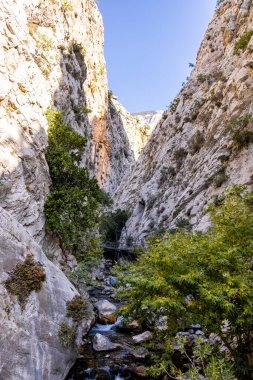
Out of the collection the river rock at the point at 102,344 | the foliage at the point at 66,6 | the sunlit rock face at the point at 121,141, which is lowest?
the river rock at the point at 102,344

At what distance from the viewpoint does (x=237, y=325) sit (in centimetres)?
670

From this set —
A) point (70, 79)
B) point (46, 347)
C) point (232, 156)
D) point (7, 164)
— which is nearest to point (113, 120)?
point (70, 79)

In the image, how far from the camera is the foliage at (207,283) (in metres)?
6.25

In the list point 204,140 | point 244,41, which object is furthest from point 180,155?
point 244,41

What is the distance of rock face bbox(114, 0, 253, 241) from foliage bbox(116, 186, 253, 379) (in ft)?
37.2

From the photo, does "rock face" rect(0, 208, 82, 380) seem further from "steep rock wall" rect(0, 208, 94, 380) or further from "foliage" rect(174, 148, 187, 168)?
"foliage" rect(174, 148, 187, 168)

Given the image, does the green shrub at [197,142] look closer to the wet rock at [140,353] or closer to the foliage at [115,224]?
the foliage at [115,224]

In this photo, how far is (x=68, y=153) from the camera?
2136 cm

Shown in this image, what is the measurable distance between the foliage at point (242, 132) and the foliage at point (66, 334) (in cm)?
1893

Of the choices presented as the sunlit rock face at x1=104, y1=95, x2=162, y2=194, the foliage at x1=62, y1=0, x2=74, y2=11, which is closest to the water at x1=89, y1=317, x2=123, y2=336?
the foliage at x1=62, y1=0, x2=74, y2=11

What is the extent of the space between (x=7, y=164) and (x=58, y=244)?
6.69 m

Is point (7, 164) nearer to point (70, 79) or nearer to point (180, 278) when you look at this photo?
point (180, 278)

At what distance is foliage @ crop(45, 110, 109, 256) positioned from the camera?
18.9 m

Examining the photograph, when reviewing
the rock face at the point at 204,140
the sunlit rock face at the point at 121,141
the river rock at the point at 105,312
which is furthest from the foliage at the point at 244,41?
the sunlit rock face at the point at 121,141
